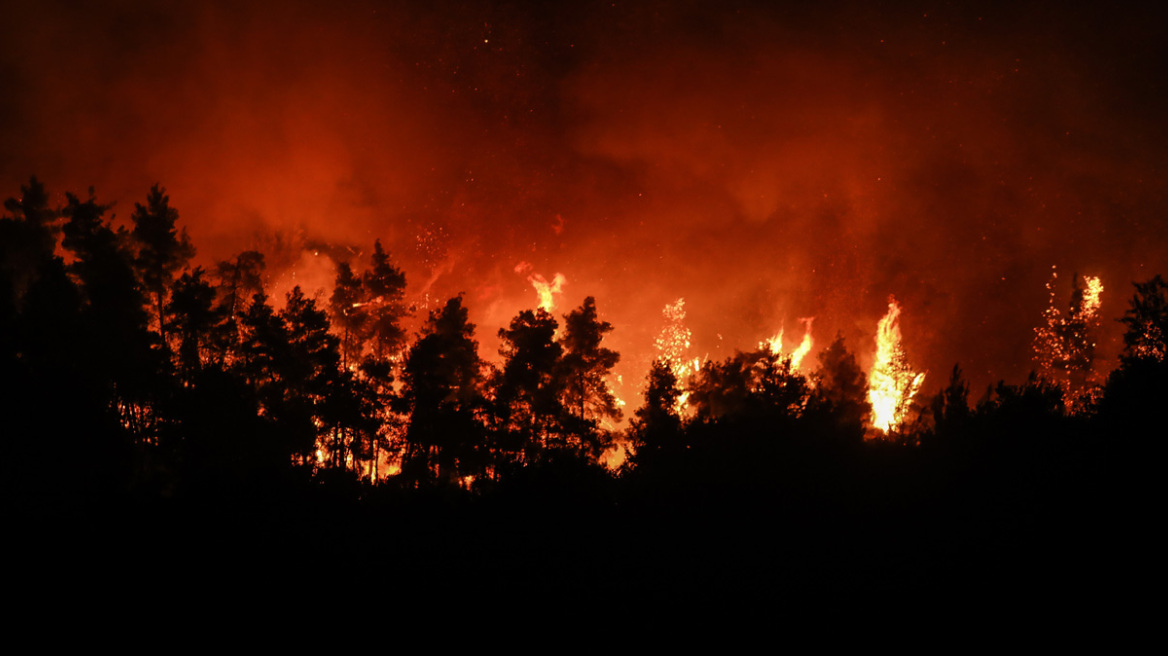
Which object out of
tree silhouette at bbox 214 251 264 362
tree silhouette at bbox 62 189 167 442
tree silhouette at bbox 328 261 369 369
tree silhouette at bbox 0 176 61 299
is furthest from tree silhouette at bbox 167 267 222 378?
tree silhouette at bbox 0 176 61 299

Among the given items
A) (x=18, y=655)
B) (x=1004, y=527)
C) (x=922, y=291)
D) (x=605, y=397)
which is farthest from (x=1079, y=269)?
(x=18, y=655)

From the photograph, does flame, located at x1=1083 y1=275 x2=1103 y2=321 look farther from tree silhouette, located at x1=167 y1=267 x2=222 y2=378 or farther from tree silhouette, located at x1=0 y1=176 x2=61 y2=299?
tree silhouette, located at x1=0 y1=176 x2=61 y2=299

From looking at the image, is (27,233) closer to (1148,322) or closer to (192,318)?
(192,318)

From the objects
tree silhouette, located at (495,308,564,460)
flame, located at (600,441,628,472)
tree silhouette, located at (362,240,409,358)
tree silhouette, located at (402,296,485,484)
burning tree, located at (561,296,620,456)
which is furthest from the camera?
tree silhouette, located at (362,240,409,358)

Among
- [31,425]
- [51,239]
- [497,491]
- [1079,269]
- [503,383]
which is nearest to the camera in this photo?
[497,491]

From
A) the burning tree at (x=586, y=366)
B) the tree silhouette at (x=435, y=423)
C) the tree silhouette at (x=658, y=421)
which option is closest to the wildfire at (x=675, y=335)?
the burning tree at (x=586, y=366)

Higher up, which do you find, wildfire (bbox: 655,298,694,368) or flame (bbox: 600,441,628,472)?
wildfire (bbox: 655,298,694,368)

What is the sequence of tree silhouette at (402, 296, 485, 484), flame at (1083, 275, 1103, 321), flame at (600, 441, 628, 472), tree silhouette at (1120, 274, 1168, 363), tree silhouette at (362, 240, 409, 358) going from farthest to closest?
flame at (1083, 275, 1103, 321) → tree silhouette at (362, 240, 409, 358) → tree silhouette at (402, 296, 485, 484) → tree silhouette at (1120, 274, 1168, 363) → flame at (600, 441, 628, 472)

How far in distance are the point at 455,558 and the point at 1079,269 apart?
19021 cm

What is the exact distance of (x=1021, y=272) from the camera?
165 metres

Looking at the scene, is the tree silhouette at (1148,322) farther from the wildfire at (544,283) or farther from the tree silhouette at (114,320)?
the wildfire at (544,283)

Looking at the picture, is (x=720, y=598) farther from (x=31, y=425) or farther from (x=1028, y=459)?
(x=31, y=425)

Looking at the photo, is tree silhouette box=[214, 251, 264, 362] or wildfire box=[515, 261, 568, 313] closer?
tree silhouette box=[214, 251, 264, 362]

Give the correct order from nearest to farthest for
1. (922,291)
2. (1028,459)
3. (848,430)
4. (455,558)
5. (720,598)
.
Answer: (720,598), (455,558), (1028,459), (848,430), (922,291)
